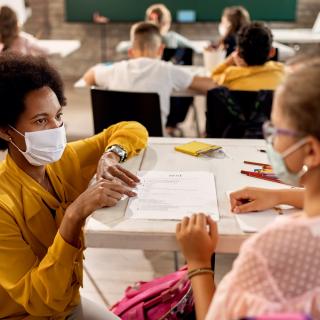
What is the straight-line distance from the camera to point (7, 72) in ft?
4.81

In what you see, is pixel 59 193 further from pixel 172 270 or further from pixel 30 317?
pixel 172 270

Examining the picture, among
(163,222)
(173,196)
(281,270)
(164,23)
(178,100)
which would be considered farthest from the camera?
(164,23)

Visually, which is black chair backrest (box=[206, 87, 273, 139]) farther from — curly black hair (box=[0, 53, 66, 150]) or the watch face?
curly black hair (box=[0, 53, 66, 150])

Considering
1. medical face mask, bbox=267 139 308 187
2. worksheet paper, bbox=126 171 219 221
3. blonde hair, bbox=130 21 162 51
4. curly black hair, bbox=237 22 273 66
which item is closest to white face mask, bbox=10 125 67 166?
worksheet paper, bbox=126 171 219 221

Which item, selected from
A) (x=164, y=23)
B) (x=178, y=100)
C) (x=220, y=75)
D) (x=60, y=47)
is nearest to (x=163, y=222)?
(x=220, y=75)

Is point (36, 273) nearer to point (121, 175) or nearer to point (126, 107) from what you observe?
point (121, 175)

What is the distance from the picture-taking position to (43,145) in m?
1.49

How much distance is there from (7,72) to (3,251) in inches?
19.4

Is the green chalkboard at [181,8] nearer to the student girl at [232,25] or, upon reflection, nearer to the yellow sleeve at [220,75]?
the student girl at [232,25]

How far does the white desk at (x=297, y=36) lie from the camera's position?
5820mm

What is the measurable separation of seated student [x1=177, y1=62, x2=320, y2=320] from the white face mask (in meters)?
0.77

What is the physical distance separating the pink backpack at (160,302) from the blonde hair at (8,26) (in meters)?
2.87

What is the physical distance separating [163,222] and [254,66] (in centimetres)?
192

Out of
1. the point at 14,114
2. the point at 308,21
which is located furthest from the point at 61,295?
the point at 308,21
